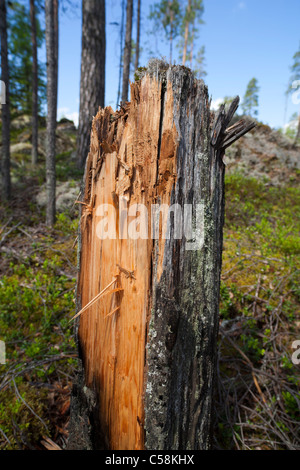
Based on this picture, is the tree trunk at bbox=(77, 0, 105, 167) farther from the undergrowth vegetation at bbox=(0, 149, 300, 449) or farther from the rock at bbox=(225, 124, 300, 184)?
the rock at bbox=(225, 124, 300, 184)

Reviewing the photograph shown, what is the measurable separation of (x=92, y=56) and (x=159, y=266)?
6694 mm

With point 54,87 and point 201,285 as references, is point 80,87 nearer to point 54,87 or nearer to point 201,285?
point 54,87

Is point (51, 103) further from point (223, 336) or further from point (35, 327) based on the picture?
point (223, 336)

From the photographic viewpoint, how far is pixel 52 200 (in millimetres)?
4902

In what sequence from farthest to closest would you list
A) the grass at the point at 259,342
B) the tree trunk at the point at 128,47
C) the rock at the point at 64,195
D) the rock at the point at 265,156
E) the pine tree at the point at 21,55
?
the pine tree at the point at 21,55 < the tree trunk at the point at 128,47 < the rock at the point at 265,156 < the rock at the point at 64,195 < the grass at the point at 259,342

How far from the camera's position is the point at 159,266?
1.34 metres

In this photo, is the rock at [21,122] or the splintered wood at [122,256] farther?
the rock at [21,122]

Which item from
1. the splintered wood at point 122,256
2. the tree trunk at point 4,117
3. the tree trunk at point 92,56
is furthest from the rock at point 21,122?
the splintered wood at point 122,256

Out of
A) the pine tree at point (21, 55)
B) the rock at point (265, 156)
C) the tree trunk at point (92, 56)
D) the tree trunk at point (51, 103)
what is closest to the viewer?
the tree trunk at point (51, 103)

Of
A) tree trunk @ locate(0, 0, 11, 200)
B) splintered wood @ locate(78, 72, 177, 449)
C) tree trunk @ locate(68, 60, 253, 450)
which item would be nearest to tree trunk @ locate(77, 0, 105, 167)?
tree trunk @ locate(0, 0, 11, 200)

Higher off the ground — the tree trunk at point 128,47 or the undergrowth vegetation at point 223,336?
the tree trunk at point 128,47

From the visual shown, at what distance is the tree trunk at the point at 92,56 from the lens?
5.98 meters

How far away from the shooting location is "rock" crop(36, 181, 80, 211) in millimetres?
5480

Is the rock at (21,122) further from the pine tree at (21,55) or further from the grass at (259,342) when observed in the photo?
the grass at (259,342)
